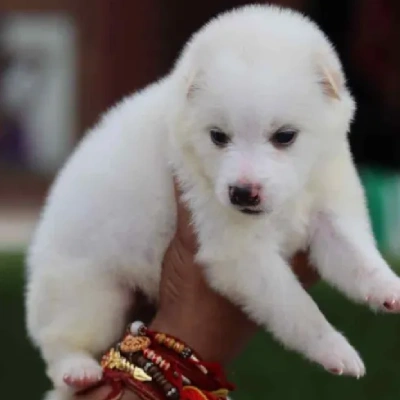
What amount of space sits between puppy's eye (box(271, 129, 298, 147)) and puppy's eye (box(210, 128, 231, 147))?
79 millimetres

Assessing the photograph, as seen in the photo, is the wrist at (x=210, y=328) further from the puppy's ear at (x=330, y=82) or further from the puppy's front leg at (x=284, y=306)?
the puppy's ear at (x=330, y=82)

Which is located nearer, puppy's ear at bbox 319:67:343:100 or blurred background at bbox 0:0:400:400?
puppy's ear at bbox 319:67:343:100

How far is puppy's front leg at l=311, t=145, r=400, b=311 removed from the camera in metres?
1.95

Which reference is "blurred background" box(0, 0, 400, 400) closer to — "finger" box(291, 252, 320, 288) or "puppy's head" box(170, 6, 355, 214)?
"finger" box(291, 252, 320, 288)

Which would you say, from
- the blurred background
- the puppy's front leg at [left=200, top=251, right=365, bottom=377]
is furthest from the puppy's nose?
the blurred background

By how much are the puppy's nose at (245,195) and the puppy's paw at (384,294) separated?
282mm

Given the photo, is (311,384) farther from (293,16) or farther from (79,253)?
(293,16)

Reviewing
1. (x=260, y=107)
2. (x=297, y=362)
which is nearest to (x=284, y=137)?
(x=260, y=107)

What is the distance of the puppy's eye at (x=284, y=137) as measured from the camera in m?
1.83

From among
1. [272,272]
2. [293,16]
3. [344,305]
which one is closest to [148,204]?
[272,272]

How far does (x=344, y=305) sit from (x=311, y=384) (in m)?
0.23

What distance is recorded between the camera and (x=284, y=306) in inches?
75.9

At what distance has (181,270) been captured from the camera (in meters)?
2.04

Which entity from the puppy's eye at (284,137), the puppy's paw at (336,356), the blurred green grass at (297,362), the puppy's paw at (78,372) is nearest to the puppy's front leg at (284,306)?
the puppy's paw at (336,356)
